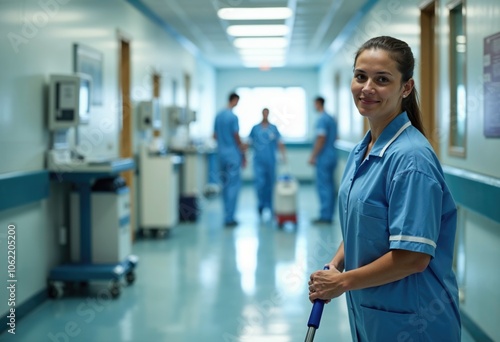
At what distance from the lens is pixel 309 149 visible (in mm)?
14062

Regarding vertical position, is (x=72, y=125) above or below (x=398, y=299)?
above

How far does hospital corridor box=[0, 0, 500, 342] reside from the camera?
145 centimetres

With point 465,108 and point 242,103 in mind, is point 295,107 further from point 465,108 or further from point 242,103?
point 465,108

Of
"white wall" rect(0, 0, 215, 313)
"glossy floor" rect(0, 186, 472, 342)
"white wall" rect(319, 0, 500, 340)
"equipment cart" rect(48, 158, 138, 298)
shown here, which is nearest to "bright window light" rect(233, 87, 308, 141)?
"glossy floor" rect(0, 186, 472, 342)

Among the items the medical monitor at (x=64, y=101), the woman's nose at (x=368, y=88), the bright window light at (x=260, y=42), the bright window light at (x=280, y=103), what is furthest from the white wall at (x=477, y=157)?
the bright window light at (x=280, y=103)

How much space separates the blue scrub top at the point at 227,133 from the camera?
24.8ft

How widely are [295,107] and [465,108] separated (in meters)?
10.9

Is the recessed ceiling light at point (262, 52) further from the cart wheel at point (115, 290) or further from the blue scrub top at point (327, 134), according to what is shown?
the cart wheel at point (115, 290)

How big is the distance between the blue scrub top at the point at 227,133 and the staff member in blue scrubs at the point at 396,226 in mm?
6061

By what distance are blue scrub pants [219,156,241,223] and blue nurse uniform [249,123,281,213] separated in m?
0.46

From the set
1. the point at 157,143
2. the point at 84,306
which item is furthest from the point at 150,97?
the point at 84,306

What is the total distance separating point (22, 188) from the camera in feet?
12.3

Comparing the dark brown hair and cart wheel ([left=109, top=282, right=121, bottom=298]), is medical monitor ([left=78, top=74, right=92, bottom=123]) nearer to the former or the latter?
cart wheel ([left=109, top=282, right=121, bottom=298])

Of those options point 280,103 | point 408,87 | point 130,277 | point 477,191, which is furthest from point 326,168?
point 280,103
